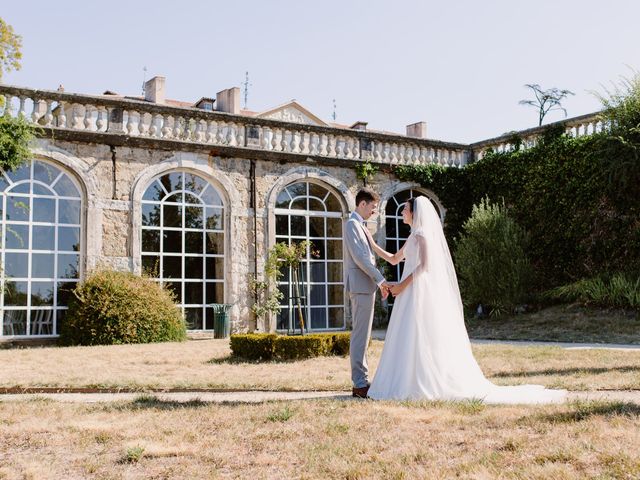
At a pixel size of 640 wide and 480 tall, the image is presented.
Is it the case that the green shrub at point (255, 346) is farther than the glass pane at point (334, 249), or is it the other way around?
the glass pane at point (334, 249)

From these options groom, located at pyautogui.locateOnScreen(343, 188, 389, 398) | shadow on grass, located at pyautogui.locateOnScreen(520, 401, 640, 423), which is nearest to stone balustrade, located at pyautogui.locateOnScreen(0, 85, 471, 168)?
groom, located at pyautogui.locateOnScreen(343, 188, 389, 398)

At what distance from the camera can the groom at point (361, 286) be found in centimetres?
578

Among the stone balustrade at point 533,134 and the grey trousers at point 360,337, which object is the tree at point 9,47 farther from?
the stone balustrade at point 533,134

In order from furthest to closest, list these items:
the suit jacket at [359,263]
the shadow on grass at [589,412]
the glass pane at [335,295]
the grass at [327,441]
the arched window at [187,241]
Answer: the glass pane at [335,295] < the arched window at [187,241] < the suit jacket at [359,263] < the shadow on grass at [589,412] < the grass at [327,441]

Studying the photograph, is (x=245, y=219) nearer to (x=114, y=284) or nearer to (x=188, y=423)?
(x=114, y=284)

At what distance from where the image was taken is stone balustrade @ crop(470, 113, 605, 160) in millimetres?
14766

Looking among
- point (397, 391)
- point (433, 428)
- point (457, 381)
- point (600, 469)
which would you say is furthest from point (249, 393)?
point (600, 469)

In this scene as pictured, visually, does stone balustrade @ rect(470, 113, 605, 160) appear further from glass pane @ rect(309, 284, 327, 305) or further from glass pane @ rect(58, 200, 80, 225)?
glass pane @ rect(58, 200, 80, 225)

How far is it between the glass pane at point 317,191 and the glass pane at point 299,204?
222 millimetres

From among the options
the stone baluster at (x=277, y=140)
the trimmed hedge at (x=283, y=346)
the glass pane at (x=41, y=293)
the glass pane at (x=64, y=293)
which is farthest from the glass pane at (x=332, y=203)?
the trimmed hedge at (x=283, y=346)

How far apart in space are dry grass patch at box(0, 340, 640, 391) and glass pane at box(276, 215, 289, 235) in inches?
197

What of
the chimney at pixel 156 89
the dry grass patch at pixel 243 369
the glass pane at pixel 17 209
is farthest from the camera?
the chimney at pixel 156 89

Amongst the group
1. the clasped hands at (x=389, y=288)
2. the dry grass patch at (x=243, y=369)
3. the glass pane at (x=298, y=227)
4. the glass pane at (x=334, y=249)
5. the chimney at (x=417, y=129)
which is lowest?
the dry grass patch at (x=243, y=369)

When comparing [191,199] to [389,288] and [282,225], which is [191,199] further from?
[389,288]
